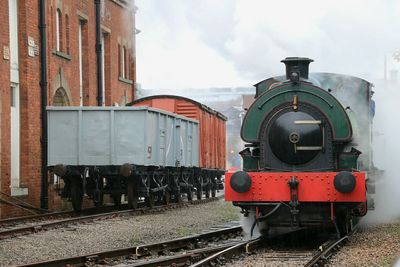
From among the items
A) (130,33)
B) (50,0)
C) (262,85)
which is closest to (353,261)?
(262,85)

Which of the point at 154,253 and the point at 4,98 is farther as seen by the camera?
Answer: the point at 4,98

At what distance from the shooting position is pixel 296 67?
1112 cm

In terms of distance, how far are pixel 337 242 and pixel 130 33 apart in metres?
18.8

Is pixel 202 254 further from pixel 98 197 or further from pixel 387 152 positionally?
pixel 98 197

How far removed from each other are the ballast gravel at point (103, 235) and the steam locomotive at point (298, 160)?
7.34ft

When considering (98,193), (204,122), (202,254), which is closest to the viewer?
(202,254)

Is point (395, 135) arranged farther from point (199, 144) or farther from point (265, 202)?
point (199, 144)

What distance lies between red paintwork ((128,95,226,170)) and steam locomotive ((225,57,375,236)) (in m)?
12.0

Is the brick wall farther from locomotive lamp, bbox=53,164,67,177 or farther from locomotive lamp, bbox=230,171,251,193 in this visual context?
locomotive lamp, bbox=230,171,251,193

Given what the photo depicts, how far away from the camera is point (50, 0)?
67.7 ft

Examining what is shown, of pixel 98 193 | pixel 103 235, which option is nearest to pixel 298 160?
pixel 103 235

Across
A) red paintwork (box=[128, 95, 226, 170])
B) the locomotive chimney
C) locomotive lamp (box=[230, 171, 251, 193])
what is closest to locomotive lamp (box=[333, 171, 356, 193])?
locomotive lamp (box=[230, 171, 251, 193])

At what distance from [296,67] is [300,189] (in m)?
1.77

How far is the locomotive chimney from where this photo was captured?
10969 mm
